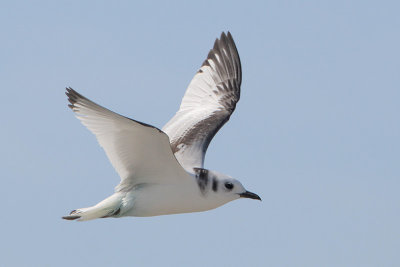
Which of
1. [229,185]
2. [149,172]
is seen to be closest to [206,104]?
[229,185]

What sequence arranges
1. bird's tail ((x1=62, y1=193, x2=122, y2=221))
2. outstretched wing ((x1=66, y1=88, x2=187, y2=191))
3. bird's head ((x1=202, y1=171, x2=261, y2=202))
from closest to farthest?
outstretched wing ((x1=66, y1=88, x2=187, y2=191)), bird's tail ((x1=62, y1=193, x2=122, y2=221)), bird's head ((x1=202, y1=171, x2=261, y2=202))

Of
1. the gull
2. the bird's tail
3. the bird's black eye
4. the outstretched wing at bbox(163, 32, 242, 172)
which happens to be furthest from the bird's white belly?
the outstretched wing at bbox(163, 32, 242, 172)

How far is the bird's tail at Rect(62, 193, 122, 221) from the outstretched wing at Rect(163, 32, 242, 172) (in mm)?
1342

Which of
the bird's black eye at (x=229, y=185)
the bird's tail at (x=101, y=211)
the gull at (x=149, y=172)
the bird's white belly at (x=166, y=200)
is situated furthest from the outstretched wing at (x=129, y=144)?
the bird's black eye at (x=229, y=185)

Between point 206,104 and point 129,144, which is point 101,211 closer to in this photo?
point 129,144

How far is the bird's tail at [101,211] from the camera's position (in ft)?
A: 42.7

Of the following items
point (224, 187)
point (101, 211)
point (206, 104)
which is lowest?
point (101, 211)

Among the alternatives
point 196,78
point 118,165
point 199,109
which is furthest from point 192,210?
point 196,78

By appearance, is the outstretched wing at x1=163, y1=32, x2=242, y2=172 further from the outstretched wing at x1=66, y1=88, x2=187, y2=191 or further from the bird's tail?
the bird's tail

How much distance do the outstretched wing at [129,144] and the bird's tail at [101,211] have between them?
0.95 feet

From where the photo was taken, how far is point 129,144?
1264 cm

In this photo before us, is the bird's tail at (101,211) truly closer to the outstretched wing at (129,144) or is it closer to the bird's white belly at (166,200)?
the bird's white belly at (166,200)

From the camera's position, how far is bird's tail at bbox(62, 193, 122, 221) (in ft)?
42.7

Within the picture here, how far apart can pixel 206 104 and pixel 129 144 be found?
490 centimetres
